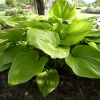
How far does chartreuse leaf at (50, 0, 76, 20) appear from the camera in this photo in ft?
4.79

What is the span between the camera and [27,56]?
1.21m

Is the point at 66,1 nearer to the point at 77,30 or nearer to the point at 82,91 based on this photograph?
the point at 77,30

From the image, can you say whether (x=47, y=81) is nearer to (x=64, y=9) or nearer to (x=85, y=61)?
(x=85, y=61)

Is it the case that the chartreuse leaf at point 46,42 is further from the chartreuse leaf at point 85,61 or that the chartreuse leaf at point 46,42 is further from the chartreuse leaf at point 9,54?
the chartreuse leaf at point 9,54

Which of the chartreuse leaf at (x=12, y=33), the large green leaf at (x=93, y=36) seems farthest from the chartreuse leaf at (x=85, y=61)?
the chartreuse leaf at (x=12, y=33)

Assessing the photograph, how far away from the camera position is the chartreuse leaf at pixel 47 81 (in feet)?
3.79

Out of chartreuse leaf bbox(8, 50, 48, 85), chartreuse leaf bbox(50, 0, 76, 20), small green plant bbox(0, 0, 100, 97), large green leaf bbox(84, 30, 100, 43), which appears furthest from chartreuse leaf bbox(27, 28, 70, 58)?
chartreuse leaf bbox(50, 0, 76, 20)

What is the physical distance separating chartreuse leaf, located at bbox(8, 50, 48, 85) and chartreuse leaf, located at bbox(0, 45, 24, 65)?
0.44 ft

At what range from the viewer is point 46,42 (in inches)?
40.5

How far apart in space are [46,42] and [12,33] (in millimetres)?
330

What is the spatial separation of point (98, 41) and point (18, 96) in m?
0.66

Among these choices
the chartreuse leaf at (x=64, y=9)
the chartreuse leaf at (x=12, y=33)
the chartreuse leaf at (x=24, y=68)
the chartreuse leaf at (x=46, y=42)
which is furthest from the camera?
the chartreuse leaf at (x=64, y=9)

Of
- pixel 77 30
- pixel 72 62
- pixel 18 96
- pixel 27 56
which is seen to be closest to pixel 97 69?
pixel 72 62

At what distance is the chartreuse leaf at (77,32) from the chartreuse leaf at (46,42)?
9 centimetres
